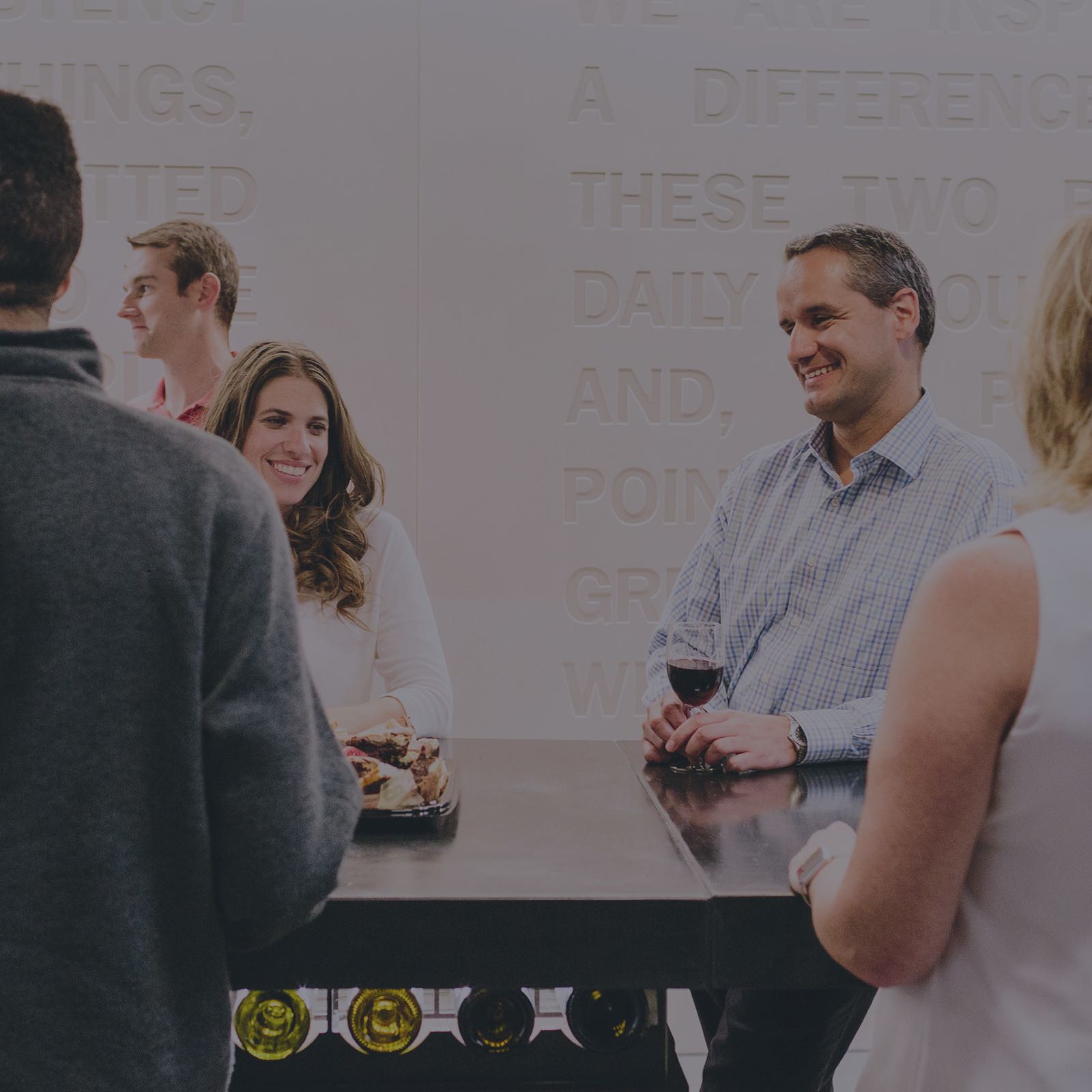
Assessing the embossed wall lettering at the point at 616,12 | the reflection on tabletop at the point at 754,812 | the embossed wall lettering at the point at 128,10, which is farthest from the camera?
the embossed wall lettering at the point at 616,12

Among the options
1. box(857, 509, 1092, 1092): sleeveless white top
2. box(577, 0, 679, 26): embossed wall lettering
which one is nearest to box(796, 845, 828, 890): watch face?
box(857, 509, 1092, 1092): sleeveless white top

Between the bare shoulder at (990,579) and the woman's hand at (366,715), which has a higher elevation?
the bare shoulder at (990,579)

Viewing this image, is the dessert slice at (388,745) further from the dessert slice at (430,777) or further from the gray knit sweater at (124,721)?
the gray knit sweater at (124,721)

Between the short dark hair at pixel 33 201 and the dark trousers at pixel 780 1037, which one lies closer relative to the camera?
the short dark hair at pixel 33 201

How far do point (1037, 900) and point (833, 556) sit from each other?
120 cm

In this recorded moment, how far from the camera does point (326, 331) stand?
Result: 136 inches

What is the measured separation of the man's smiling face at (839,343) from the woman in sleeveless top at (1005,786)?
119 cm

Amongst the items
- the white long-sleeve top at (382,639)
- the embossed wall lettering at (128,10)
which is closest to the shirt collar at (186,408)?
the white long-sleeve top at (382,639)

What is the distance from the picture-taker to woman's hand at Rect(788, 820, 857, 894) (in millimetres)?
1156

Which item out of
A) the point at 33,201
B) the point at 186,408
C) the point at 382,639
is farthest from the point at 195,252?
the point at 33,201

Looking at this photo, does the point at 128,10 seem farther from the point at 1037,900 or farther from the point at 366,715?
the point at 1037,900

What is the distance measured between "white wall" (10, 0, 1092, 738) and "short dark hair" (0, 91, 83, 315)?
8.19 feet

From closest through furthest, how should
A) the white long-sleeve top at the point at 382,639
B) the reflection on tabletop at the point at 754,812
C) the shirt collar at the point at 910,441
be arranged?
1. the reflection on tabletop at the point at 754,812
2. the shirt collar at the point at 910,441
3. the white long-sleeve top at the point at 382,639

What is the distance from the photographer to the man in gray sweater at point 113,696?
0.89 m
